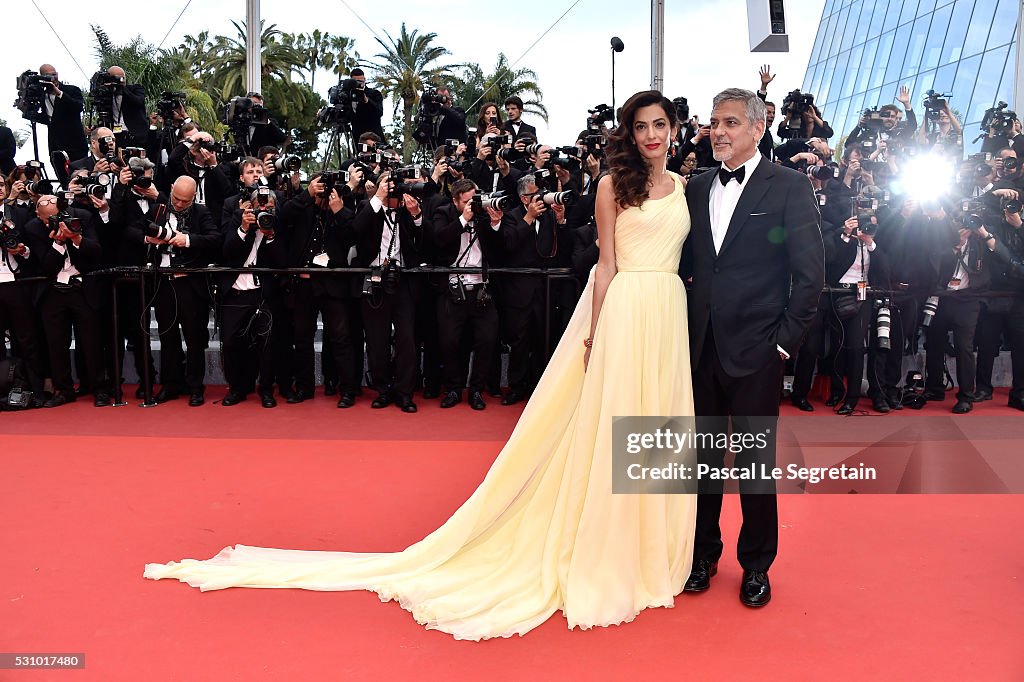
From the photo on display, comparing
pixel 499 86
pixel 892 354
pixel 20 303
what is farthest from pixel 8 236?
pixel 499 86

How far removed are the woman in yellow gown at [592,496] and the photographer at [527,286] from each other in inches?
139

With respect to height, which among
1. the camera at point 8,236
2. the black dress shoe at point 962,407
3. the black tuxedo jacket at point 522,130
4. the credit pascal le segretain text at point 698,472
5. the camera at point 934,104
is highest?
the camera at point 934,104

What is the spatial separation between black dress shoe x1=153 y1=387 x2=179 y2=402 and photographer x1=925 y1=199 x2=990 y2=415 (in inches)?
232

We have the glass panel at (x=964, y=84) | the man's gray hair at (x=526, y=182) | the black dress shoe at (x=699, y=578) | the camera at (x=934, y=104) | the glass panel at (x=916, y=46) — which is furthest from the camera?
the glass panel at (x=916, y=46)

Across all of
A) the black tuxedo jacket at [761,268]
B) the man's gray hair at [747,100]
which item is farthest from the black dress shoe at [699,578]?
the man's gray hair at [747,100]

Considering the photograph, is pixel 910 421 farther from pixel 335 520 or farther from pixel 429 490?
pixel 335 520

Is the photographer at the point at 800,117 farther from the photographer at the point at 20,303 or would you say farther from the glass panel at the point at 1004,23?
the glass panel at the point at 1004,23

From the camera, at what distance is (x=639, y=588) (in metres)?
3.09

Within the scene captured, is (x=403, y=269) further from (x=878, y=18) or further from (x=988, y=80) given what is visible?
(x=878, y=18)

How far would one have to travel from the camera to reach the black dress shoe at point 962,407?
6762mm

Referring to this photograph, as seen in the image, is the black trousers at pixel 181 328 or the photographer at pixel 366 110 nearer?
the black trousers at pixel 181 328

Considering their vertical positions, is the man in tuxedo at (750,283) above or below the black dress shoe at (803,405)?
above

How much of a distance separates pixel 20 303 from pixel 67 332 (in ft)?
1.28

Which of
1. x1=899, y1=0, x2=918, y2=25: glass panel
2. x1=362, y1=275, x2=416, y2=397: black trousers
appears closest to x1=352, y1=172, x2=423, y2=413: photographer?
x1=362, y1=275, x2=416, y2=397: black trousers
